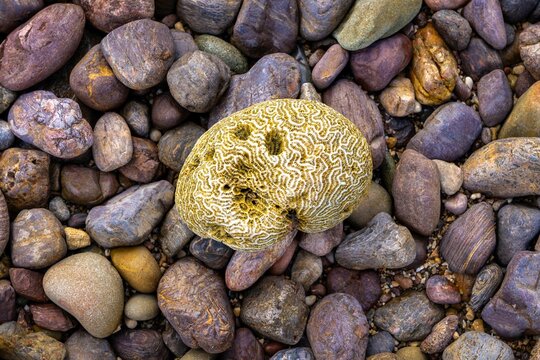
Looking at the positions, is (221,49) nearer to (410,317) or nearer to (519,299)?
(410,317)

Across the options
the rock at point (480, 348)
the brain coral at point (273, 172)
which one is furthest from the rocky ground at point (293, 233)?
the brain coral at point (273, 172)

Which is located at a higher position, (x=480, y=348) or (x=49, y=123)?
(x=49, y=123)

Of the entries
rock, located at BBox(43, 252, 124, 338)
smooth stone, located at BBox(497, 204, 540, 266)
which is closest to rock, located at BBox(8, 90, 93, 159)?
rock, located at BBox(43, 252, 124, 338)

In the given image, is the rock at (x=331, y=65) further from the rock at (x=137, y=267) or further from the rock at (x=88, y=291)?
the rock at (x=88, y=291)

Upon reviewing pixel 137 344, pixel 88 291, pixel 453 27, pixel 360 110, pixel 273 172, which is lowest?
pixel 137 344

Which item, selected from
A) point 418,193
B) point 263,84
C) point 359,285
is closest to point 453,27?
point 418,193

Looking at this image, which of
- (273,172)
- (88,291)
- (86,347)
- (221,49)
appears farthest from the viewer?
(221,49)

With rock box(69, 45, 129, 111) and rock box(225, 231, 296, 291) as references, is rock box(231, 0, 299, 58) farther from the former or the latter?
rock box(225, 231, 296, 291)
